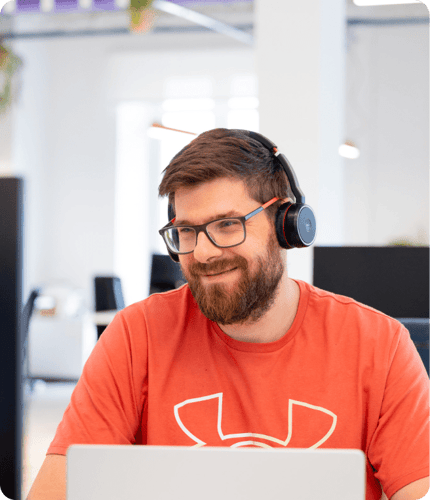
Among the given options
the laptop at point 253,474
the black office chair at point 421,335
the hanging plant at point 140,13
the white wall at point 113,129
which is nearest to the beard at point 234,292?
the laptop at point 253,474

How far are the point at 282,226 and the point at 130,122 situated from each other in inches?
224

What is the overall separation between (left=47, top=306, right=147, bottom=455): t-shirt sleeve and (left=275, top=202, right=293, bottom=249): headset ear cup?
0.34m

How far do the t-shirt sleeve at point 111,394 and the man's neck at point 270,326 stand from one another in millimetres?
189

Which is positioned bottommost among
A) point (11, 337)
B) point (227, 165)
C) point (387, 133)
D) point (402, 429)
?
point (402, 429)

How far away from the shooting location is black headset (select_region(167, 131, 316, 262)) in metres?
1.21

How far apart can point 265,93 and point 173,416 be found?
6.62 feet

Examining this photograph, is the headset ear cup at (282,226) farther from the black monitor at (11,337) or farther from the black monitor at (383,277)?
the black monitor at (383,277)

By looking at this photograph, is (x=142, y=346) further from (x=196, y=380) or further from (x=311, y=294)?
(x=311, y=294)

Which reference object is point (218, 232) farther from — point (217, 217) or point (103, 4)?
point (103, 4)

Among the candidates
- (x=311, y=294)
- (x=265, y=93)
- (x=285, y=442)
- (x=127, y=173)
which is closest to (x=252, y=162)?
(x=311, y=294)

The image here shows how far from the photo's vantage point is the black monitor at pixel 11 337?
77cm

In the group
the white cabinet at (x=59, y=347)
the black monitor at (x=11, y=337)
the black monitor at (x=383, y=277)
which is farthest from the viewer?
the white cabinet at (x=59, y=347)

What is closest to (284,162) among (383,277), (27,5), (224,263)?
(224,263)

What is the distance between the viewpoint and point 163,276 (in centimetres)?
320
